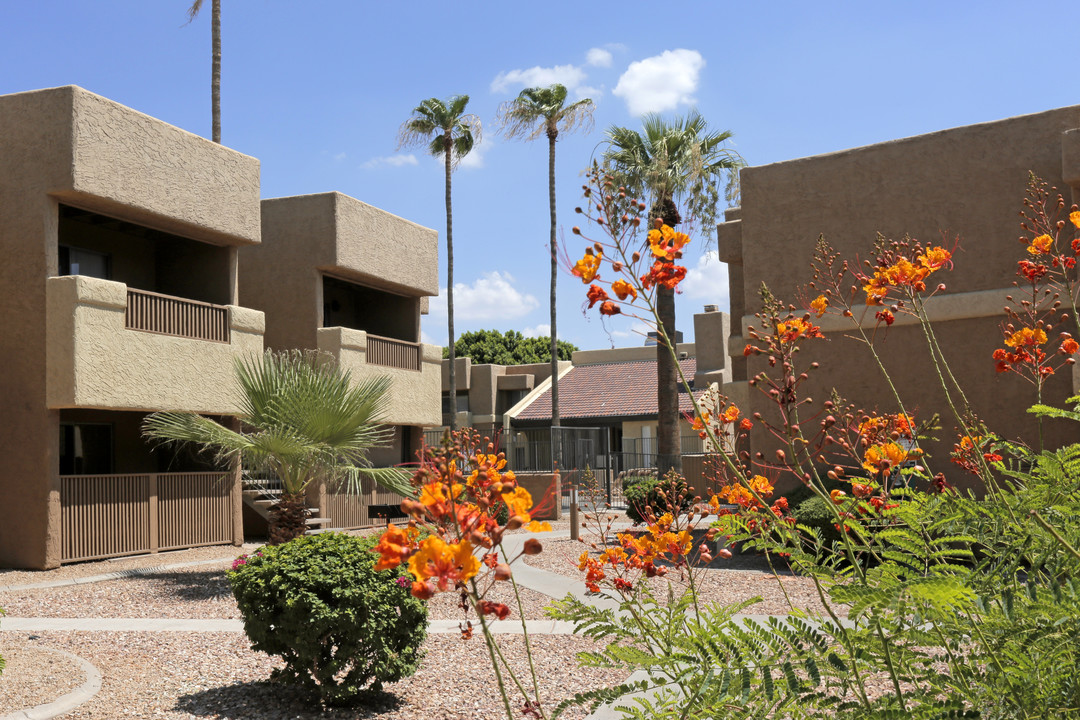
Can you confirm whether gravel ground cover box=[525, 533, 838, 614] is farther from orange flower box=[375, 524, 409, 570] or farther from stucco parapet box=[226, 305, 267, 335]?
stucco parapet box=[226, 305, 267, 335]

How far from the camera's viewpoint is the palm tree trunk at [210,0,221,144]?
2570 cm

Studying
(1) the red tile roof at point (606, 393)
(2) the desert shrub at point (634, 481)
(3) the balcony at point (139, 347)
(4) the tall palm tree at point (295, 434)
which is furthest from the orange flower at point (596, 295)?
(1) the red tile roof at point (606, 393)

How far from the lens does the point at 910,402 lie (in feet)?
51.7

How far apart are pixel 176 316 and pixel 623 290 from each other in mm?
16171

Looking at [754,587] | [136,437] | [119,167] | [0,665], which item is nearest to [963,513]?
[0,665]

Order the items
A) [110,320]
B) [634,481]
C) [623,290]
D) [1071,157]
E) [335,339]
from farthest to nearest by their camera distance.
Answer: [634,481], [335,339], [110,320], [1071,157], [623,290]

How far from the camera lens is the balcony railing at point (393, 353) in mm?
22797

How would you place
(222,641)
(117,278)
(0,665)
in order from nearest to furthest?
(0,665)
(222,641)
(117,278)

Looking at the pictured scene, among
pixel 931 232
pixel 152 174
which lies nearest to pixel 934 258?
pixel 931 232

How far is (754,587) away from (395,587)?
6.70 metres

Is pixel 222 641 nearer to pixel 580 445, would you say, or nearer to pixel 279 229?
pixel 279 229

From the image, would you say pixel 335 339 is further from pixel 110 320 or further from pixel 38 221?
pixel 38 221

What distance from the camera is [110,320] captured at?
16281 millimetres

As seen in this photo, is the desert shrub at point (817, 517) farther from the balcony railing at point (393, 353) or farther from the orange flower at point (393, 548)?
the balcony railing at point (393, 353)
